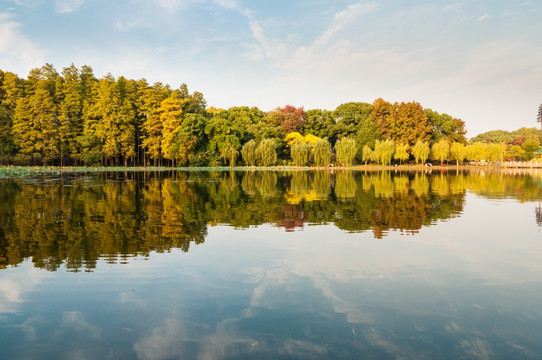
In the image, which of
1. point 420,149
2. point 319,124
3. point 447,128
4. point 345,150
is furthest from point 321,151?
point 447,128

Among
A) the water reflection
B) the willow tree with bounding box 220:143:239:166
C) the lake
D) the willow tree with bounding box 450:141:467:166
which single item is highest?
the willow tree with bounding box 450:141:467:166

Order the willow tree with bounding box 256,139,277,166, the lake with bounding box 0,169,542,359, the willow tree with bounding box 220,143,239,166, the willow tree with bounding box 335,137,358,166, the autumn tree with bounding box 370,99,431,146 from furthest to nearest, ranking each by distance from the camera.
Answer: the autumn tree with bounding box 370,99,431,146 < the willow tree with bounding box 335,137,358,166 < the willow tree with bounding box 256,139,277,166 < the willow tree with bounding box 220,143,239,166 < the lake with bounding box 0,169,542,359

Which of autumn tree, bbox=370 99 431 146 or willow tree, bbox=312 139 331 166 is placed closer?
willow tree, bbox=312 139 331 166

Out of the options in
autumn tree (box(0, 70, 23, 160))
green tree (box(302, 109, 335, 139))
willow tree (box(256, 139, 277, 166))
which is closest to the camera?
autumn tree (box(0, 70, 23, 160))

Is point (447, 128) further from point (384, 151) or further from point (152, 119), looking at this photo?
point (152, 119)

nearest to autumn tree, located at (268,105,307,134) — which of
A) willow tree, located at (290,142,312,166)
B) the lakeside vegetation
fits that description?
the lakeside vegetation

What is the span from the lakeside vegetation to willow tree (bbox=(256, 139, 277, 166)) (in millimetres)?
155

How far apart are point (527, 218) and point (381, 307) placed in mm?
10808

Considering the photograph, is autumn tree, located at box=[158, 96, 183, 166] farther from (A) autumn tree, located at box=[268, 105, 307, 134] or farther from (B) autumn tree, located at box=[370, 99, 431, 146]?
(B) autumn tree, located at box=[370, 99, 431, 146]

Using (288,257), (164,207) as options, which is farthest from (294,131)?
(288,257)

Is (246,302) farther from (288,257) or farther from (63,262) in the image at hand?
(63,262)

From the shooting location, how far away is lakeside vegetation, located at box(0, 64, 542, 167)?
4856cm

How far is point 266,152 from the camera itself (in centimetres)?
5691

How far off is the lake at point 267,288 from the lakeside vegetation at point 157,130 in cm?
4233
